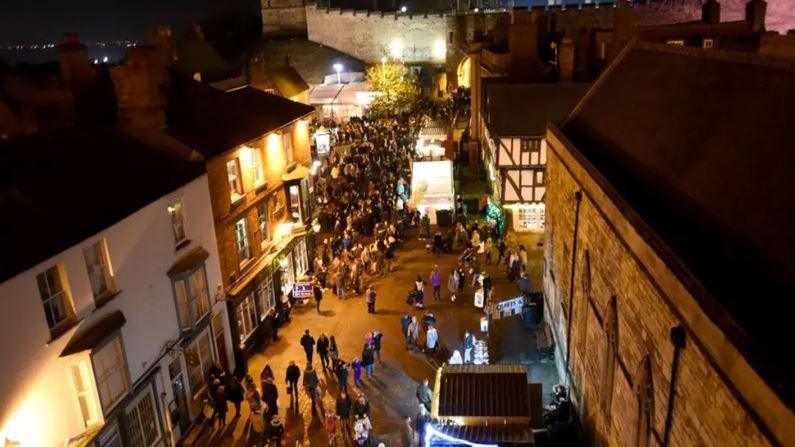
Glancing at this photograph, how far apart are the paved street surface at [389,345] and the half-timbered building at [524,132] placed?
2.65 meters

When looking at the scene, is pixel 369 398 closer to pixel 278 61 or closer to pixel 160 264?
pixel 160 264

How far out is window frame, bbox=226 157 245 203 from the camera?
64.8 feet

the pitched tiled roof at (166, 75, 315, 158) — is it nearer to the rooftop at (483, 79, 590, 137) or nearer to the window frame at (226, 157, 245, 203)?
the window frame at (226, 157, 245, 203)

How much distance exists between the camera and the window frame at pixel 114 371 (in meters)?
12.9

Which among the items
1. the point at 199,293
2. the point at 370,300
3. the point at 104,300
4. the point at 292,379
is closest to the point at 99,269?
the point at 104,300

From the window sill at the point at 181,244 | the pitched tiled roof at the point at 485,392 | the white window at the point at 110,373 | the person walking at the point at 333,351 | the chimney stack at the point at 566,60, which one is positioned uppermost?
the chimney stack at the point at 566,60

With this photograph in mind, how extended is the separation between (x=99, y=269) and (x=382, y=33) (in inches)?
2506

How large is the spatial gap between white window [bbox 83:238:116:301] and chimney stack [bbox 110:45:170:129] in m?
5.31

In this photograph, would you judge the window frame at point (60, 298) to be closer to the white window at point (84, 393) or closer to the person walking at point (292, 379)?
the white window at point (84, 393)

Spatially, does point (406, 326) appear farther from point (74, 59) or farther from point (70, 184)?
point (74, 59)

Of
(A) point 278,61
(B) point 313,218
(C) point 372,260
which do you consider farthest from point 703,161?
(A) point 278,61

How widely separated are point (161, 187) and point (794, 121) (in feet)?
43.0

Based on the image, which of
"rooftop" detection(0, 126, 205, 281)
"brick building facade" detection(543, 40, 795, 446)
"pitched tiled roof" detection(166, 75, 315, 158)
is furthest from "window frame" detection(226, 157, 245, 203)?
"brick building facade" detection(543, 40, 795, 446)

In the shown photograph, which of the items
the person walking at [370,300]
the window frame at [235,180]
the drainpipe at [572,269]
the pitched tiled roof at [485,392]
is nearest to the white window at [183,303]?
the window frame at [235,180]
